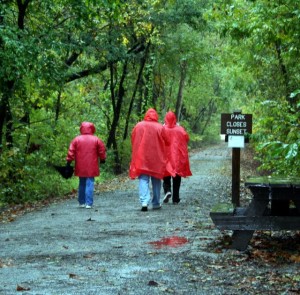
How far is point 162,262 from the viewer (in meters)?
8.21

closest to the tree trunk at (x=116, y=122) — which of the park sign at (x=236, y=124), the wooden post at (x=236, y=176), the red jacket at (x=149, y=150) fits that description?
the red jacket at (x=149, y=150)

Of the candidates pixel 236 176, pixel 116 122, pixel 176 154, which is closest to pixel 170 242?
pixel 236 176

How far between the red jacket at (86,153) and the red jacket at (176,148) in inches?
64.7

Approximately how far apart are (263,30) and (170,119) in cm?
317

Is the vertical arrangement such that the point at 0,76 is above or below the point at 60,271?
above

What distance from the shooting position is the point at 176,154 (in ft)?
53.3

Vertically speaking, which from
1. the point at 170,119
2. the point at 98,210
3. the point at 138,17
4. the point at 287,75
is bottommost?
the point at 98,210

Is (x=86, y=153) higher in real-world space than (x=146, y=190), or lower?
higher

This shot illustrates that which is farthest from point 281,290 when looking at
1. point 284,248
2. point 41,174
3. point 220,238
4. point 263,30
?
point 41,174

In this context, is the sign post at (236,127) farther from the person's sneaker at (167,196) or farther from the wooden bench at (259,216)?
the wooden bench at (259,216)

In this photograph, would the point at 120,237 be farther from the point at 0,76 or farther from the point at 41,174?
the point at 41,174

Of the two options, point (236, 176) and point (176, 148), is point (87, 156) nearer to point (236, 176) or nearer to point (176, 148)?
point (176, 148)

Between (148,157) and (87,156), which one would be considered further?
(87,156)

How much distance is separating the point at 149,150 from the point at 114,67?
56.9 feet
